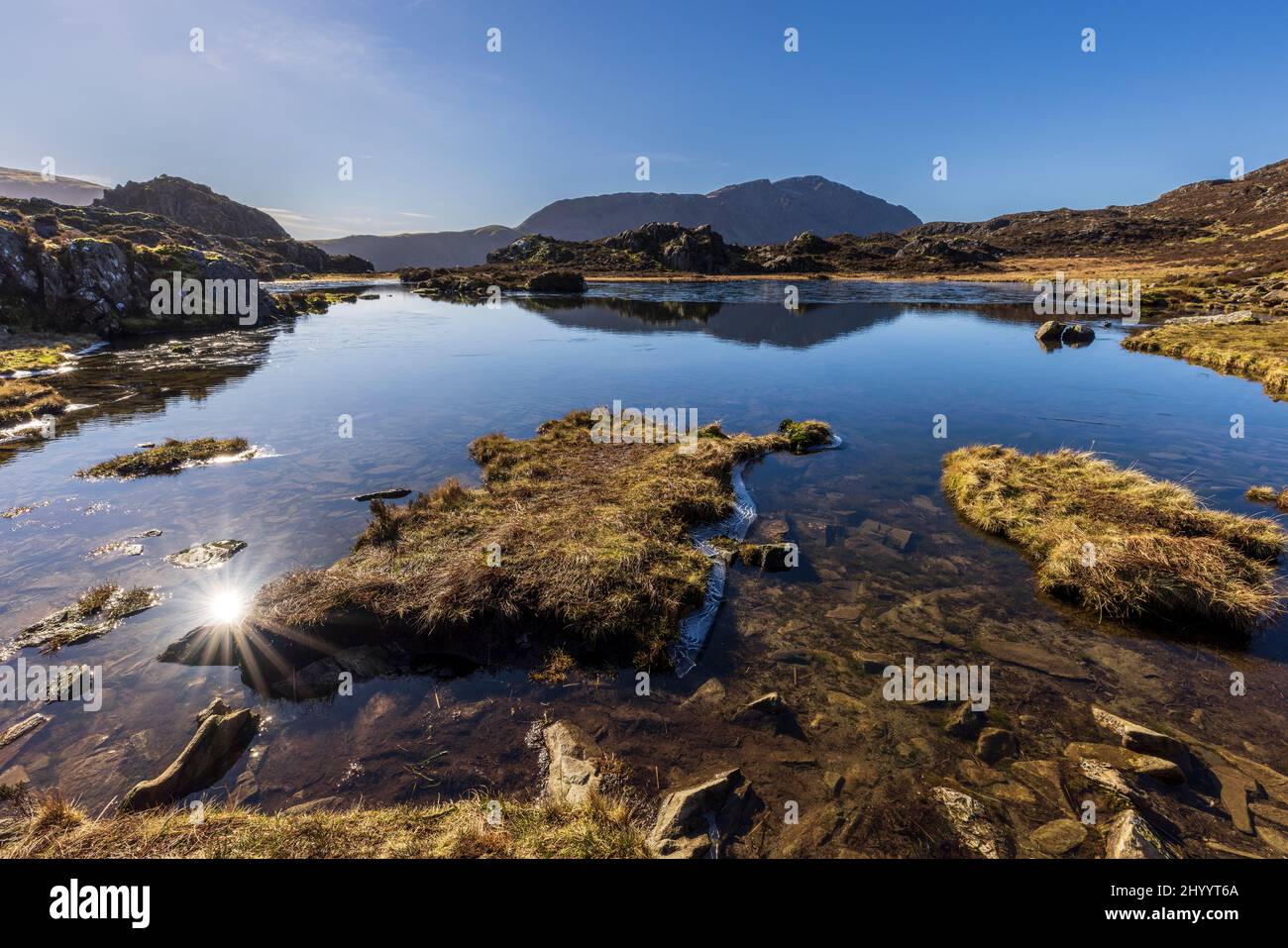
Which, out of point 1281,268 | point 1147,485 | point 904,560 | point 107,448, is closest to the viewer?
point 904,560

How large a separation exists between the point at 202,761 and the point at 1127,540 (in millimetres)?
22616

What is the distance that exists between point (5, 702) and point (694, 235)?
207702 millimetres

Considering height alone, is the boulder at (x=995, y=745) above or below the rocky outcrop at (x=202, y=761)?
below

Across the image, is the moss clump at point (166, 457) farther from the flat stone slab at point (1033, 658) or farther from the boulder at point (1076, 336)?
→ the boulder at point (1076, 336)

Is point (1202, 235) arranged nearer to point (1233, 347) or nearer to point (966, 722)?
point (1233, 347)

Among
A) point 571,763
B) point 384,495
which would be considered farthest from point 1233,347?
point 384,495

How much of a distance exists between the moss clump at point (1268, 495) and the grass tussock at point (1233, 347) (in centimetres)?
2237

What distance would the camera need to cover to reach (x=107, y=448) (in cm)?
2577

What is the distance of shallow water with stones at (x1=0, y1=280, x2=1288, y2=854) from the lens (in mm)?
9508

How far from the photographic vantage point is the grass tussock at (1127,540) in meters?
13.2

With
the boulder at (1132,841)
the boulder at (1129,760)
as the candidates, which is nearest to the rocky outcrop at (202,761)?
the boulder at (1132,841)

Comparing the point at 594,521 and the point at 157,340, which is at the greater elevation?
the point at 157,340

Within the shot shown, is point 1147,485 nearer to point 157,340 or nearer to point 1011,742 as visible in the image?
point 1011,742
